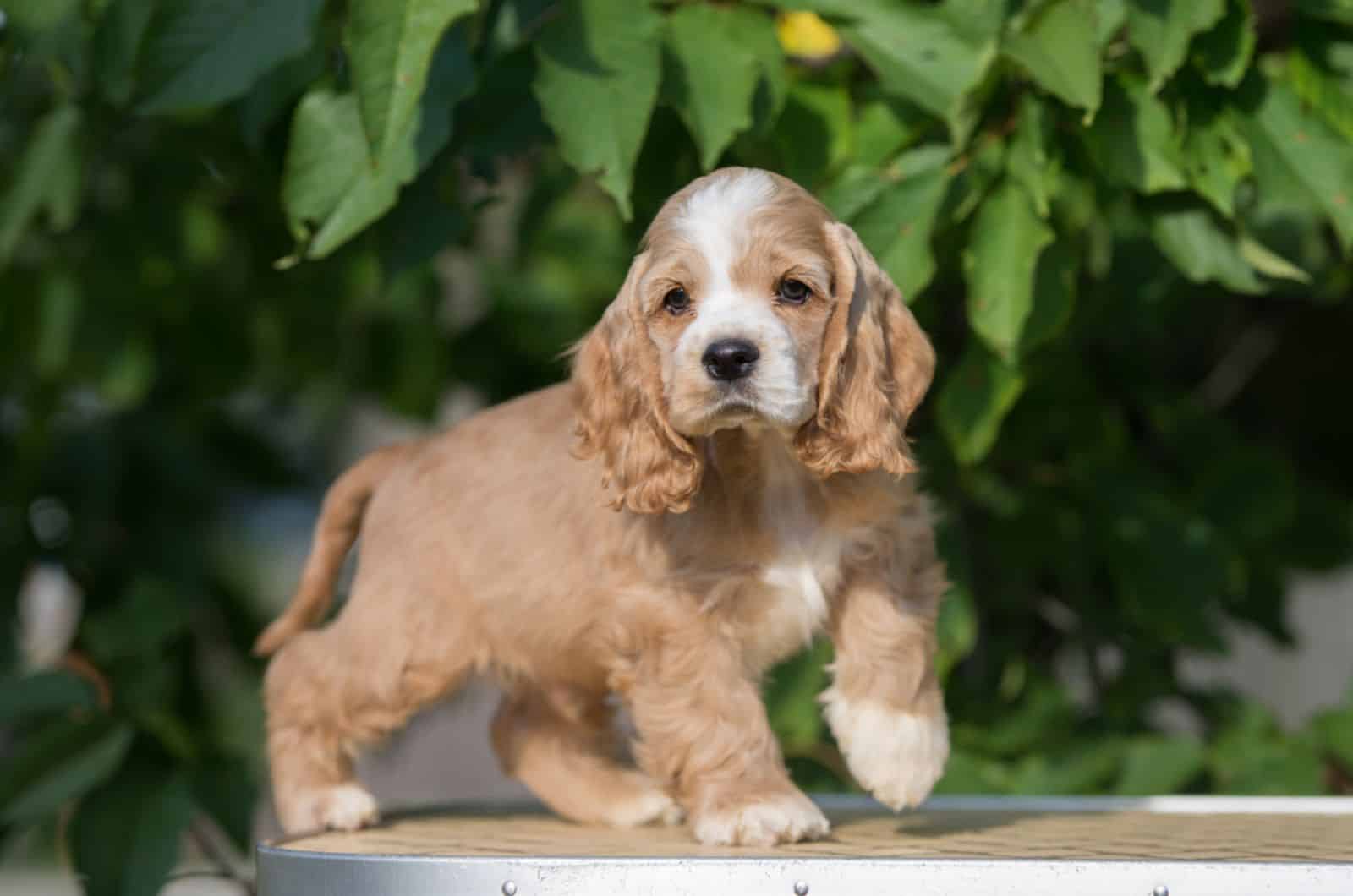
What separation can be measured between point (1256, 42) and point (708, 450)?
162cm

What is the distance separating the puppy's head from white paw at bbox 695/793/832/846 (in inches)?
19.5

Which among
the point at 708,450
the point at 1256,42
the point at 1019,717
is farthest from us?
the point at 1019,717

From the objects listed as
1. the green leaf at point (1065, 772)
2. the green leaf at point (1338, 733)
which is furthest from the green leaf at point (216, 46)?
the green leaf at point (1338, 733)

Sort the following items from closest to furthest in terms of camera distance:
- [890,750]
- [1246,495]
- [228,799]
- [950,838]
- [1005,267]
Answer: [890,750]
[950,838]
[1005,267]
[228,799]
[1246,495]

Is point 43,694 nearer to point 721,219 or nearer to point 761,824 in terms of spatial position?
point 761,824

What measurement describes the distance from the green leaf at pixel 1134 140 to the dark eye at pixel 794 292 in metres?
0.86

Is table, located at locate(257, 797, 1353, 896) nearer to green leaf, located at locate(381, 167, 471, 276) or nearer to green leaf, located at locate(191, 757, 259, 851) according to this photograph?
green leaf, located at locate(191, 757, 259, 851)

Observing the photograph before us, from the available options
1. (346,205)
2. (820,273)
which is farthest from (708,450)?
(346,205)

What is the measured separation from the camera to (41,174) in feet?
12.9

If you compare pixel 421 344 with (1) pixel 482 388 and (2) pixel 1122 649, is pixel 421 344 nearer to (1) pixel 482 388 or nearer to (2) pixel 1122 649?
(1) pixel 482 388

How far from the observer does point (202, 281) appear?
530 cm

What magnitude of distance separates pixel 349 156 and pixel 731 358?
945 millimetres

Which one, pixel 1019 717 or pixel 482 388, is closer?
pixel 1019 717

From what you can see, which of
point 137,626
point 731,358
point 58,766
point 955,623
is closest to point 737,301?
point 731,358
